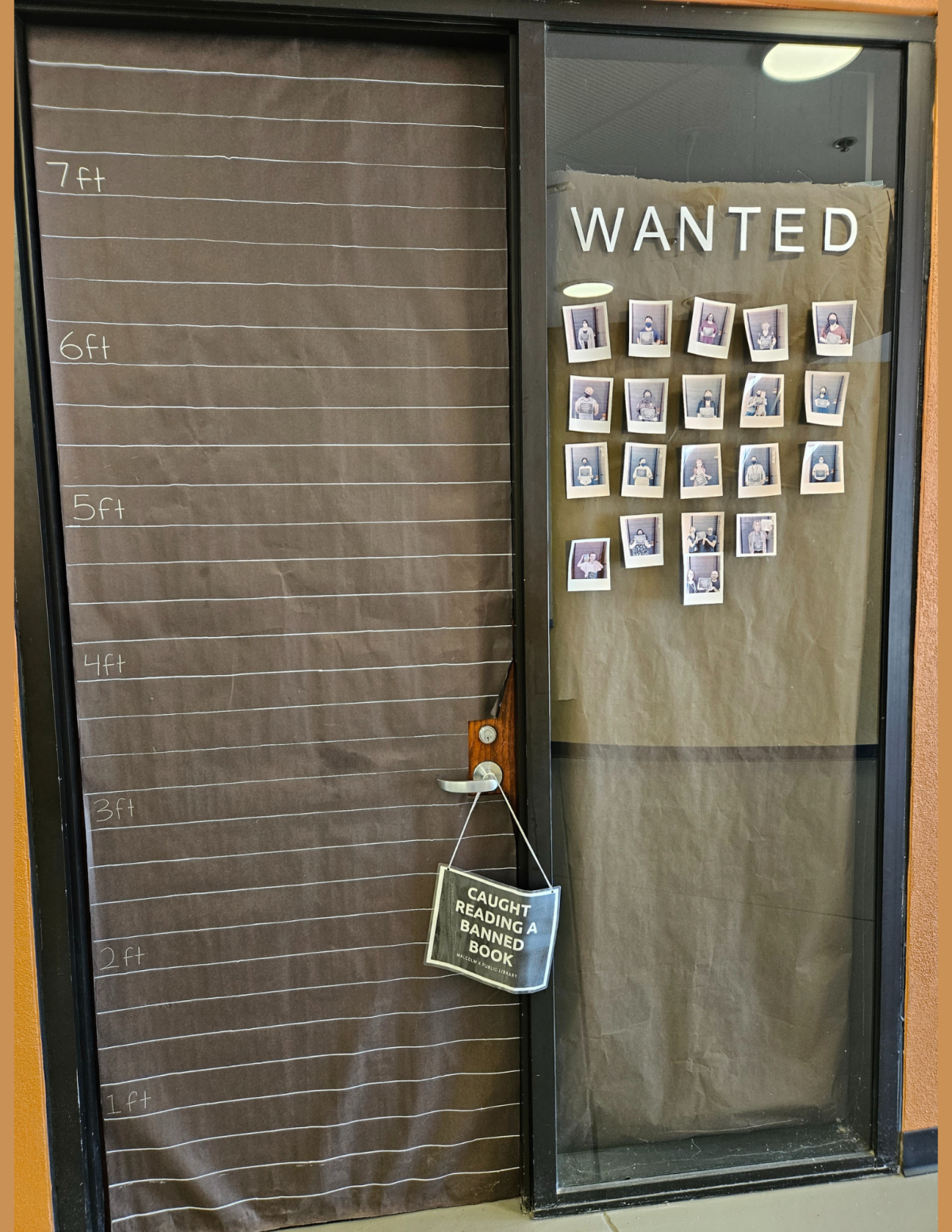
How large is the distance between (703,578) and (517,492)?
43cm

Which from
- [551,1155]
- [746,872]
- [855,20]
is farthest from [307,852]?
[855,20]

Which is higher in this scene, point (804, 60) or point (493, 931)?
point (804, 60)

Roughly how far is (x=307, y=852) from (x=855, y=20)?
1991 millimetres

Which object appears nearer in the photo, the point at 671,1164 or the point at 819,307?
the point at 819,307

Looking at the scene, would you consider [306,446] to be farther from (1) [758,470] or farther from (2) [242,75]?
(1) [758,470]

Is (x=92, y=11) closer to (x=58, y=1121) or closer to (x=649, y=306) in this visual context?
(x=649, y=306)

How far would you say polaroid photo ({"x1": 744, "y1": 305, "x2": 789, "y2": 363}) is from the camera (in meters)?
→ 1.60

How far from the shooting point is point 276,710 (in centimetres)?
158

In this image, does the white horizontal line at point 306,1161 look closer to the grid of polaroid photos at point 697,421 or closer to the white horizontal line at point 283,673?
the white horizontal line at point 283,673

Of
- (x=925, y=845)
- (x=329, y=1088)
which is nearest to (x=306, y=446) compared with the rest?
(x=329, y=1088)

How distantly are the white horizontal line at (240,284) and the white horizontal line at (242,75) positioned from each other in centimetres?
37

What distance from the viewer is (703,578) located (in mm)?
1627

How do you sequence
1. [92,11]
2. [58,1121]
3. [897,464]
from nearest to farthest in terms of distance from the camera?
[92,11] < [58,1121] < [897,464]

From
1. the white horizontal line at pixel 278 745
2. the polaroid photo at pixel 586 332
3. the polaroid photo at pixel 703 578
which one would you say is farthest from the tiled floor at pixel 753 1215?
the polaroid photo at pixel 586 332
